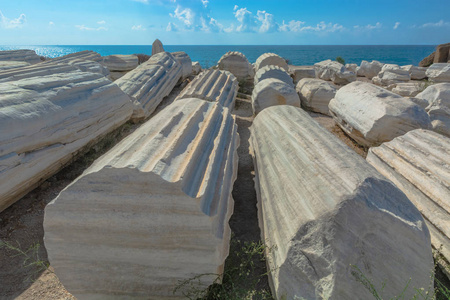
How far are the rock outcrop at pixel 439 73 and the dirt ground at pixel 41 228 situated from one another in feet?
26.5

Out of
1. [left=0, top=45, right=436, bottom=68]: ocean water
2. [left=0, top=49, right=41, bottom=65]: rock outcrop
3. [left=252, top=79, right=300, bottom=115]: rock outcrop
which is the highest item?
[left=0, top=49, right=41, bottom=65]: rock outcrop

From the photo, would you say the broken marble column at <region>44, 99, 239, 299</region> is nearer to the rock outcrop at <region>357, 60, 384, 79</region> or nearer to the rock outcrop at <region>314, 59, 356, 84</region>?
the rock outcrop at <region>314, 59, 356, 84</region>

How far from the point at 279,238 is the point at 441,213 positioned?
148 centimetres

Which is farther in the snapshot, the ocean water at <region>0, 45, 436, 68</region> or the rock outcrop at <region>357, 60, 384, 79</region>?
the ocean water at <region>0, 45, 436, 68</region>

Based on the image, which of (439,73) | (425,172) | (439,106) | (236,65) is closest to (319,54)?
(439,73)

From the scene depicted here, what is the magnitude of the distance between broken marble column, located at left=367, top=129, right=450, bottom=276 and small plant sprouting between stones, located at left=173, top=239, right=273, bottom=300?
146 cm

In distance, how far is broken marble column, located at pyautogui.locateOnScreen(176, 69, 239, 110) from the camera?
4988mm

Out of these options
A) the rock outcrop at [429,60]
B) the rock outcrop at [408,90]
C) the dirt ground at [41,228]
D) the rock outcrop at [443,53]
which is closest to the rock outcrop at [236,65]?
the rock outcrop at [408,90]

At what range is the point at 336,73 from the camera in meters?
10.1

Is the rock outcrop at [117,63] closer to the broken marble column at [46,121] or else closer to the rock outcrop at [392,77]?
the broken marble column at [46,121]

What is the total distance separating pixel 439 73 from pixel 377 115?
8.45 meters

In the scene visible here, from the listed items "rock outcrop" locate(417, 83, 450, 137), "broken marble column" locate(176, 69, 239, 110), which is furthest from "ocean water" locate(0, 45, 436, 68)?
"rock outcrop" locate(417, 83, 450, 137)

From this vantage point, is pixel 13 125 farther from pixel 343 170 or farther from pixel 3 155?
pixel 343 170

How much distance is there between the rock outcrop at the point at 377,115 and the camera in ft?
12.2
